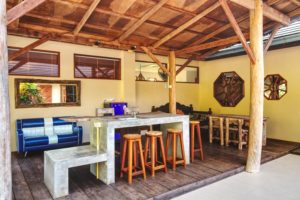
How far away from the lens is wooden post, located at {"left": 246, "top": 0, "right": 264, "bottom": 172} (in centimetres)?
411

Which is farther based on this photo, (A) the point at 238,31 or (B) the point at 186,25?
(B) the point at 186,25

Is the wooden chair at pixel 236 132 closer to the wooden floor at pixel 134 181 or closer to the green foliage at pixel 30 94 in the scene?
the wooden floor at pixel 134 181

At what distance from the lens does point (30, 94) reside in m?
5.45

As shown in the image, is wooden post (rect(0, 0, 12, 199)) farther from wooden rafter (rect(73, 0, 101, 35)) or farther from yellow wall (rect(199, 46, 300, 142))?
yellow wall (rect(199, 46, 300, 142))

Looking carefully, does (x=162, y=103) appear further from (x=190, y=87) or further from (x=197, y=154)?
(x=197, y=154)

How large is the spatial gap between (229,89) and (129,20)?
4.82 metres

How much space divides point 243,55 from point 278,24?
2464 millimetres

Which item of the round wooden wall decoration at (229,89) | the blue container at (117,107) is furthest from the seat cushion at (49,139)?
the round wooden wall decoration at (229,89)

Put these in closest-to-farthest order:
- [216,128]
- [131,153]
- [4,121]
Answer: [4,121]
[131,153]
[216,128]

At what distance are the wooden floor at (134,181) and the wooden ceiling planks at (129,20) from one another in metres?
2.94

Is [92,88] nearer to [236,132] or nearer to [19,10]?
[19,10]

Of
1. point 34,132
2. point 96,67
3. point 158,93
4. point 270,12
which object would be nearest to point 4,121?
point 34,132

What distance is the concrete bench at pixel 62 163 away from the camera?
2.96 m

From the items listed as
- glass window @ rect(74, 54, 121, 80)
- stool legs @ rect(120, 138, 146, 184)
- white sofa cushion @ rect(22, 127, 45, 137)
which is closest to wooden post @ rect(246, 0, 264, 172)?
stool legs @ rect(120, 138, 146, 184)
